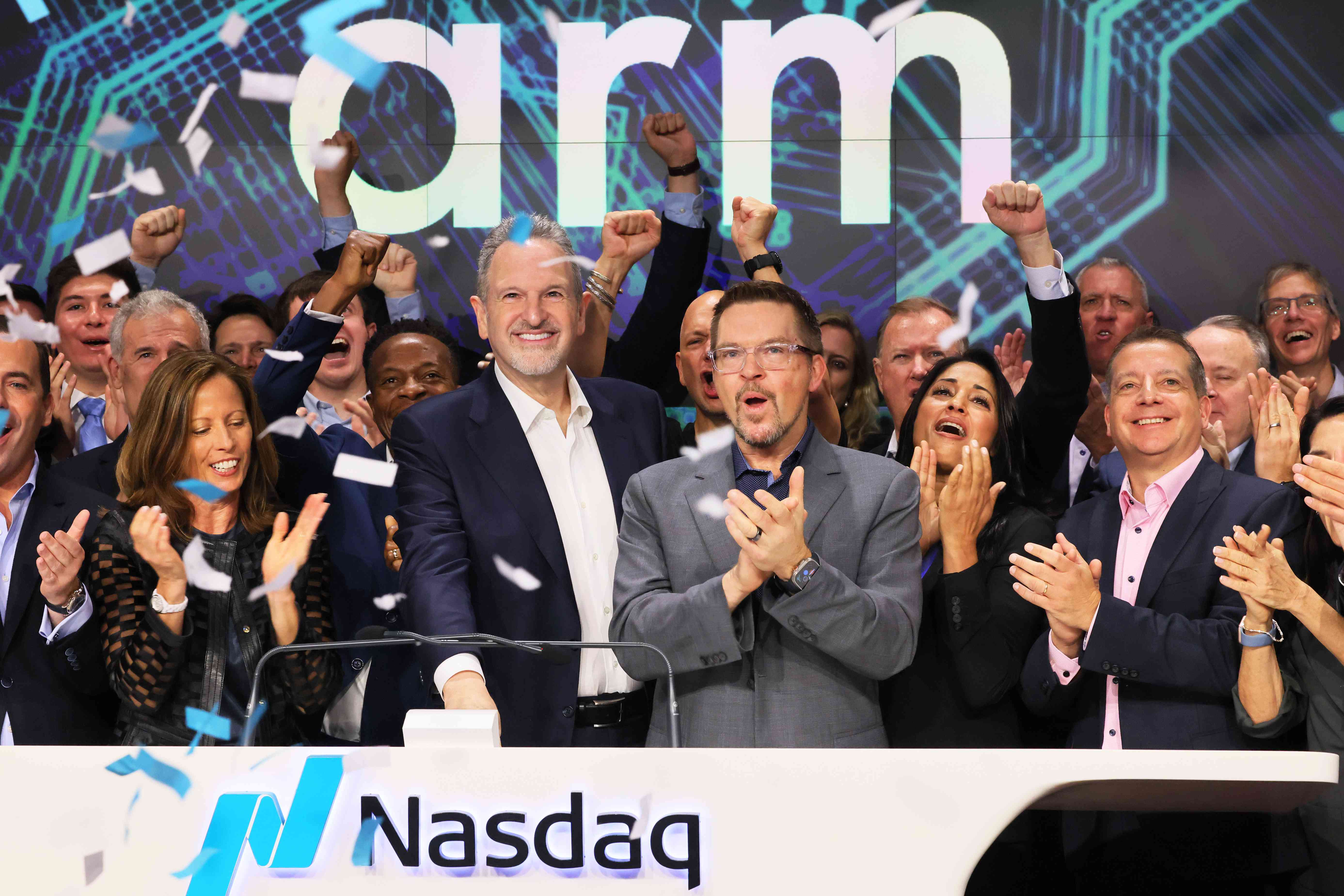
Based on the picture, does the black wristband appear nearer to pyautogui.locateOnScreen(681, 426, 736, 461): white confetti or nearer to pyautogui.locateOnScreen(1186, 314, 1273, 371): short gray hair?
pyautogui.locateOnScreen(681, 426, 736, 461): white confetti

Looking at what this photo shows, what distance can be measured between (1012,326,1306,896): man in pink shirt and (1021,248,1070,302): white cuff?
580mm

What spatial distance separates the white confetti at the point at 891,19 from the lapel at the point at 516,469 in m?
2.53

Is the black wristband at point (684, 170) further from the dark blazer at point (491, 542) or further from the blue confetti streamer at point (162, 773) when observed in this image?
the blue confetti streamer at point (162, 773)

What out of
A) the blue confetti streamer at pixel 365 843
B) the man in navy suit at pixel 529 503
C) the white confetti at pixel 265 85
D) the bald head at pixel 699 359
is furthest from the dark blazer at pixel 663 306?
the blue confetti streamer at pixel 365 843

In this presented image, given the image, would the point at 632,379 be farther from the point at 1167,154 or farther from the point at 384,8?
the point at 1167,154

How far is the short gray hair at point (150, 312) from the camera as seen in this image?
3475mm

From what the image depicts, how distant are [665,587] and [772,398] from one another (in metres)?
0.41

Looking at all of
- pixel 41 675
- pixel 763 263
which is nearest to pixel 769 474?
pixel 763 263

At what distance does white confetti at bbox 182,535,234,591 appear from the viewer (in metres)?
2.59

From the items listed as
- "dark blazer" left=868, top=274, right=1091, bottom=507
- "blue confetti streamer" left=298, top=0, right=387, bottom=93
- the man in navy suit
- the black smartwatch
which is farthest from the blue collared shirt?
"blue confetti streamer" left=298, top=0, right=387, bottom=93

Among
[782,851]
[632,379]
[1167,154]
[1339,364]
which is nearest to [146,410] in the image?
[632,379]

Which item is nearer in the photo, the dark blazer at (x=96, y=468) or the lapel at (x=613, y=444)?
the lapel at (x=613, y=444)

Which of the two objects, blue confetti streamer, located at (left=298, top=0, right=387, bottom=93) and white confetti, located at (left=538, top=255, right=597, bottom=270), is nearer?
white confetti, located at (left=538, top=255, right=597, bottom=270)

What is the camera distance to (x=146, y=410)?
2781mm
